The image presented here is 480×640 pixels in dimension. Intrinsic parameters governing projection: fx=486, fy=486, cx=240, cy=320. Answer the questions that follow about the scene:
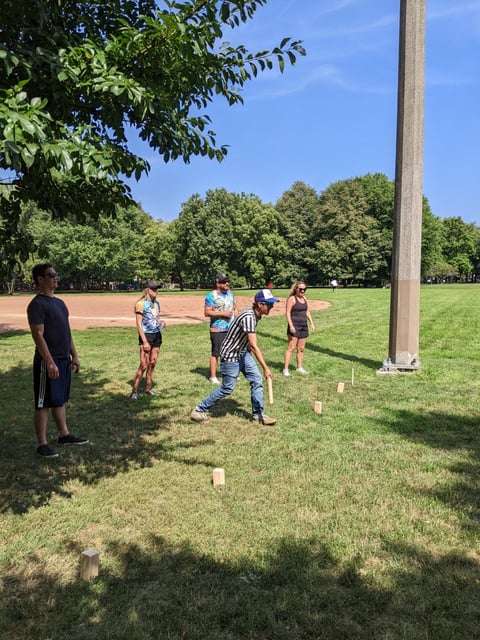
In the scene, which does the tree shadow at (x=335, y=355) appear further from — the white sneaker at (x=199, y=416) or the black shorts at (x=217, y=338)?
the white sneaker at (x=199, y=416)

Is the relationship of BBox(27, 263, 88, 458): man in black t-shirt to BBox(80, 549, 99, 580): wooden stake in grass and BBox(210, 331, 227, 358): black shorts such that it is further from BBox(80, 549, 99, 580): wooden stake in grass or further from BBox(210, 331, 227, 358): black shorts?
BBox(210, 331, 227, 358): black shorts

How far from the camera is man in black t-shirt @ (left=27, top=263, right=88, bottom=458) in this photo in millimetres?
5176

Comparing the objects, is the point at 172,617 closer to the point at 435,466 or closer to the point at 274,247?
the point at 435,466

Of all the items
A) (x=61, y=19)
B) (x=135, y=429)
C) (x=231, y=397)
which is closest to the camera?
(x=61, y=19)

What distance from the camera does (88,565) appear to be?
3186 millimetres

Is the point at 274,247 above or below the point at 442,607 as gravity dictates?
above

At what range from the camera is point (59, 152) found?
250 cm

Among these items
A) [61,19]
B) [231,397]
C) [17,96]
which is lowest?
[231,397]

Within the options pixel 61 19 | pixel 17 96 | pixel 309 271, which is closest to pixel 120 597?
pixel 17 96

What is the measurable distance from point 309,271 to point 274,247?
6.50 meters

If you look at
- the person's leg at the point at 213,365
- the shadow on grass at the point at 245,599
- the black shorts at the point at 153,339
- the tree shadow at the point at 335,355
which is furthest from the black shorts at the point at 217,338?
the shadow on grass at the point at 245,599

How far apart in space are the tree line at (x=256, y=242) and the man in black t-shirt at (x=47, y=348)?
5763cm

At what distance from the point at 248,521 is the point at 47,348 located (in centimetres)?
281

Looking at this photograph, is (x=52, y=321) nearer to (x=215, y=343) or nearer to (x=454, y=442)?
(x=215, y=343)
